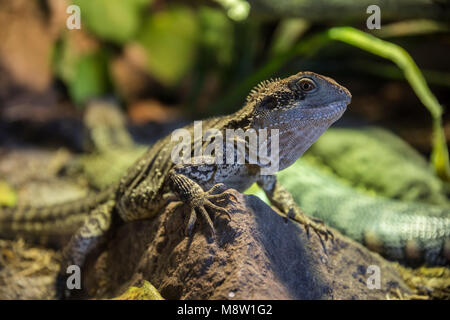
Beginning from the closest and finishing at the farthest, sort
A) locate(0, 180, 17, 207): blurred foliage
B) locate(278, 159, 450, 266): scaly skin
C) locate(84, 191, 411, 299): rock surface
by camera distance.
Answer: locate(84, 191, 411, 299): rock surface → locate(278, 159, 450, 266): scaly skin → locate(0, 180, 17, 207): blurred foliage

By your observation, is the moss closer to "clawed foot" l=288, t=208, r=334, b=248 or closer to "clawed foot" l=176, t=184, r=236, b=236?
"clawed foot" l=176, t=184, r=236, b=236

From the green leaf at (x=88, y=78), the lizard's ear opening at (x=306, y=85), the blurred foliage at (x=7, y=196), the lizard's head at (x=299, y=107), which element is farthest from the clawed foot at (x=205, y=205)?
the green leaf at (x=88, y=78)

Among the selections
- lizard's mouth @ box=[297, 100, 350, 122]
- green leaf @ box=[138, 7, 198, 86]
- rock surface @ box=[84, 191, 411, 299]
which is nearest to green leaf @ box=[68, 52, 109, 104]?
green leaf @ box=[138, 7, 198, 86]

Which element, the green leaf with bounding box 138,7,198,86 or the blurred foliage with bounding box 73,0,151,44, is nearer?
the blurred foliage with bounding box 73,0,151,44

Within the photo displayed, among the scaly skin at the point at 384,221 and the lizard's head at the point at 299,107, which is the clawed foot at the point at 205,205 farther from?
the scaly skin at the point at 384,221

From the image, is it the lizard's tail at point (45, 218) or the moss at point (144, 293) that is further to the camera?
the lizard's tail at point (45, 218)

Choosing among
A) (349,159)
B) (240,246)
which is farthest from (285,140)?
(349,159)

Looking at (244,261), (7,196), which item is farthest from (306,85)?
(7,196)

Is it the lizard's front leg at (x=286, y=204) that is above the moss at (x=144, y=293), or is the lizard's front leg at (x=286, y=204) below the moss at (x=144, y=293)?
above
